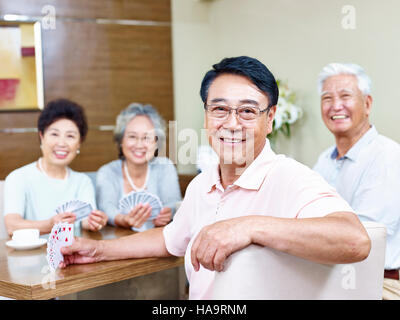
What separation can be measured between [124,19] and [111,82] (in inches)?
24.1

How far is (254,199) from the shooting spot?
1.50m

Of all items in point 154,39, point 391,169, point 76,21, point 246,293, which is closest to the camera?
point 246,293

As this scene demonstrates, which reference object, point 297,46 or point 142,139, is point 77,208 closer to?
point 142,139

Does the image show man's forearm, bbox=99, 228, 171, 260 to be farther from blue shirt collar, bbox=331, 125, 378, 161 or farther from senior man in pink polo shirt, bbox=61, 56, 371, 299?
blue shirt collar, bbox=331, 125, 378, 161

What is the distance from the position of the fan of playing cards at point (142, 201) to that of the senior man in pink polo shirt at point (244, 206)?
0.64m

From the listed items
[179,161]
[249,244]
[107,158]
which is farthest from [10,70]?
[249,244]

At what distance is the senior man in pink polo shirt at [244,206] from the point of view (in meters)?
1.15

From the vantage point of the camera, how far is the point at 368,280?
129 cm

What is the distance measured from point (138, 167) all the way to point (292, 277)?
2017 mm

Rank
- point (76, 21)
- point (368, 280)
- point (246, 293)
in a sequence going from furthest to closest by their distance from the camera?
point (76, 21) → point (368, 280) → point (246, 293)

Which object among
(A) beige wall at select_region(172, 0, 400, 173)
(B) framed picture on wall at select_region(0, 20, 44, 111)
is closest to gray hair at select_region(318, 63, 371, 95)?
(A) beige wall at select_region(172, 0, 400, 173)

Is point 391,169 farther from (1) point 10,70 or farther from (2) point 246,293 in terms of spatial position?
(1) point 10,70

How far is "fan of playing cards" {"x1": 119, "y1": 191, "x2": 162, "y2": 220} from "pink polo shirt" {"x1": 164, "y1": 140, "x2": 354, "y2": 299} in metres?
0.73

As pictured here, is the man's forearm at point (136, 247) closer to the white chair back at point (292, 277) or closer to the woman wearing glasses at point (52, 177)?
the woman wearing glasses at point (52, 177)
